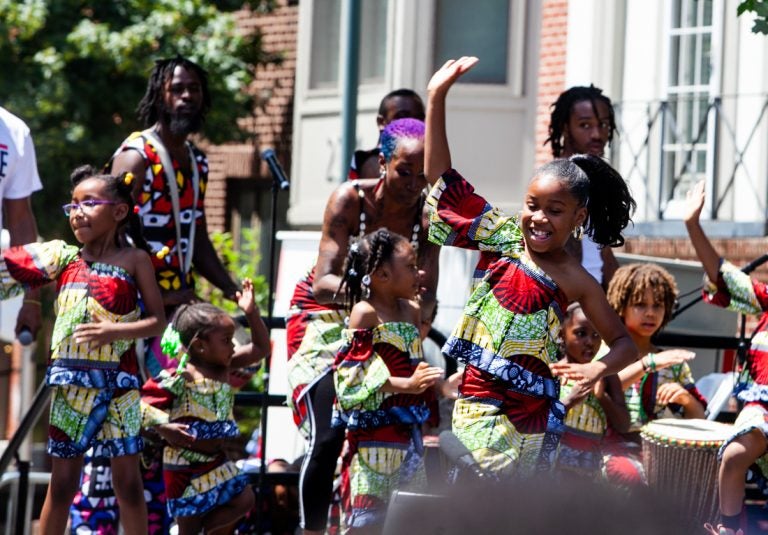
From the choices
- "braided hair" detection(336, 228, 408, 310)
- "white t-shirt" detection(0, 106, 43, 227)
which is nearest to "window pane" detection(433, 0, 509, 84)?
"white t-shirt" detection(0, 106, 43, 227)

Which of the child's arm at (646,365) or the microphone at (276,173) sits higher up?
the microphone at (276,173)

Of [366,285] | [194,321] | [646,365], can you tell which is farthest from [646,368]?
[194,321]

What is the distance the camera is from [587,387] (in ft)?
15.6

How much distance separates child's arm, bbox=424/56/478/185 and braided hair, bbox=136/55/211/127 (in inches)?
83.4

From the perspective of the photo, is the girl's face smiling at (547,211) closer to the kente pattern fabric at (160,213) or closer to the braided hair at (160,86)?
the kente pattern fabric at (160,213)

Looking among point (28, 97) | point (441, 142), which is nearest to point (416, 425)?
point (441, 142)

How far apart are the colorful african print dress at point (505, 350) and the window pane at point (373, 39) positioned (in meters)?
10.3

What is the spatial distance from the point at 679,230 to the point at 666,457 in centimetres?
627

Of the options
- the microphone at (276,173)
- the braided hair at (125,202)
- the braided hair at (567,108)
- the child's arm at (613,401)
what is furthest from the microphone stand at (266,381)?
the child's arm at (613,401)

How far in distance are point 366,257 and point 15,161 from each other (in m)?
1.70

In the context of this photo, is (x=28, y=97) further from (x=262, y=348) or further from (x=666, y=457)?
(x=666, y=457)

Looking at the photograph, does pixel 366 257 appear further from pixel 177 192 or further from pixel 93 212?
pixel 177 192

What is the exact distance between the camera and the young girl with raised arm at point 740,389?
5836 mm

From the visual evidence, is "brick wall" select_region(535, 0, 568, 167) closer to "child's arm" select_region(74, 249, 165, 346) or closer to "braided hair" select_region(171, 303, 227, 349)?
"braided hair" select_region(171, 303, 227, 349)
